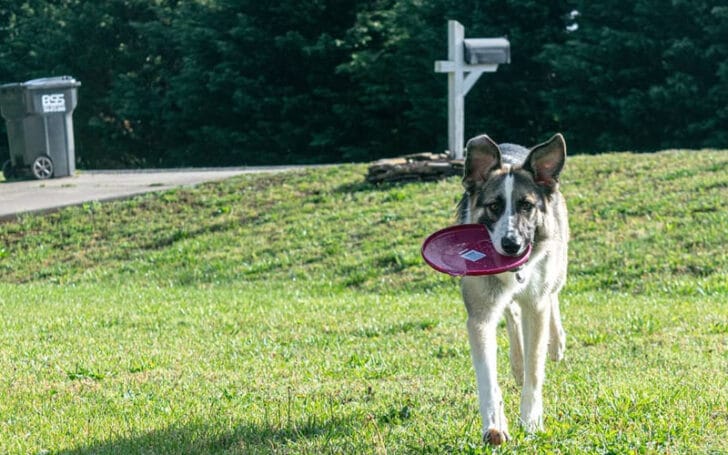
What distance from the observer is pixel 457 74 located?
18031mm

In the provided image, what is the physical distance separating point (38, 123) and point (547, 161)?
58.6 ft

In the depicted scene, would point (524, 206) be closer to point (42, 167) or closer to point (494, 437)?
point (494, 437)

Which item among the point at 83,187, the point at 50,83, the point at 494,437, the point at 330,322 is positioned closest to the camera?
the point at 494,437

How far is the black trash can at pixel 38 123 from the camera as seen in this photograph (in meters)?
21.5

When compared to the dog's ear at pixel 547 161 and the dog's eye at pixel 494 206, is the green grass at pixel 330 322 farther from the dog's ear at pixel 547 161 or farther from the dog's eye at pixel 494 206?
the dog's ear at pixel 547 161

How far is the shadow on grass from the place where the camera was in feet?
17.6

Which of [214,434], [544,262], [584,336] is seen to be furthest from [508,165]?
[584,336]

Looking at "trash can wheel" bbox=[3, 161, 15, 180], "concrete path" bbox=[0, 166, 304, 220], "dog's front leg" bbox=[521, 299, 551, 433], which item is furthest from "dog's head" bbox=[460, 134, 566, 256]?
"trash can wheel" bbox=[3, 161, 15, 180]

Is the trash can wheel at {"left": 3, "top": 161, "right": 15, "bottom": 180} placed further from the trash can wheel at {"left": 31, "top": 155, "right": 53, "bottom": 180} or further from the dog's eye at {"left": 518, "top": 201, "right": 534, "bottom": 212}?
the dog's eye at {"left": 518, "top": 201, "right": 534, "bottom": 212}

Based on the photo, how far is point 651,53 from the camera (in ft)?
92.9

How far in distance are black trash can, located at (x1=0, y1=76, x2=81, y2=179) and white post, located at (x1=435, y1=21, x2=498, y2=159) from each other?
8352mm

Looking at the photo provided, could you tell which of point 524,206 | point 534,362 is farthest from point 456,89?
point 524,206

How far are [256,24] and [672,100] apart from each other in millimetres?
14542

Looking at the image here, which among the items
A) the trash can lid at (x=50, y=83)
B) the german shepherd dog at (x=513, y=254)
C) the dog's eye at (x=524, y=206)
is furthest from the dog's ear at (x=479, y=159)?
the trash can lid at (x=50, y=83)
